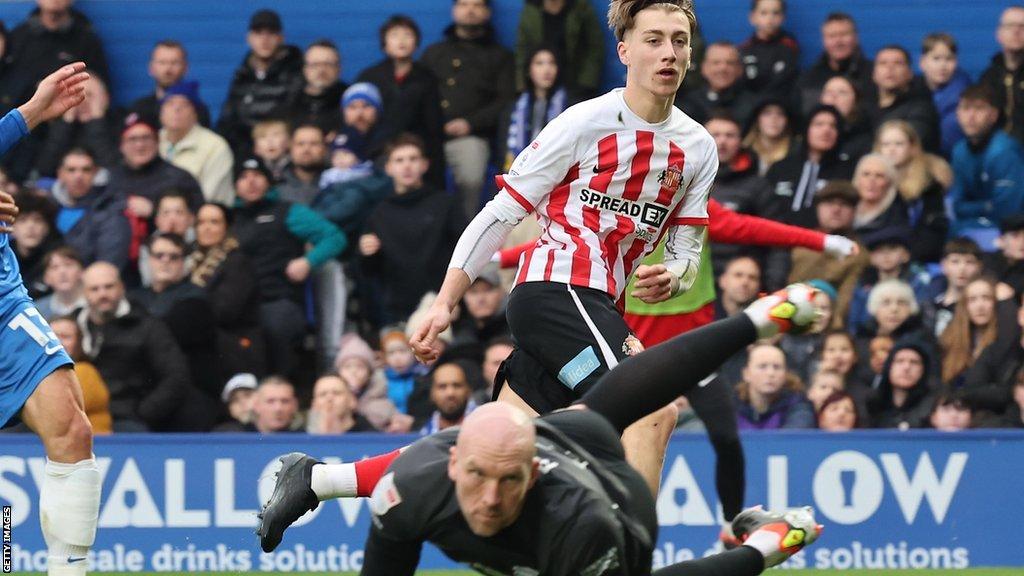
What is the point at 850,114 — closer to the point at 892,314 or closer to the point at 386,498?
the point at 892,314

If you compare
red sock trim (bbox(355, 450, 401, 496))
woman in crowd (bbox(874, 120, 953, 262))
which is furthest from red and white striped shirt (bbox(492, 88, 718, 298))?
woman in crowd (bbox(874, 120, 953, 262))

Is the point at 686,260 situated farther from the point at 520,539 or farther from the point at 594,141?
the point at 520,539

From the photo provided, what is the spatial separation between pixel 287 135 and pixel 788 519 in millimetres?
7181

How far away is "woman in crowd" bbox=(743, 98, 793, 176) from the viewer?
12805 mm

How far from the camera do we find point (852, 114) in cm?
1284

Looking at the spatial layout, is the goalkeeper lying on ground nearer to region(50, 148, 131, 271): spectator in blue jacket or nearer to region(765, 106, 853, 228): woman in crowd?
region(765, 106, 853, 228): woman in crowd

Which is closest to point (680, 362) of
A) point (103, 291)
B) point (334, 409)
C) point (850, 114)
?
point (334, 409)

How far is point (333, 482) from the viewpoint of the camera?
7.20 meters

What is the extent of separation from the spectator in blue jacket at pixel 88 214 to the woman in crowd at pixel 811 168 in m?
4.32

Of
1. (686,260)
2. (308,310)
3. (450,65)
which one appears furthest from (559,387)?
(450,65)

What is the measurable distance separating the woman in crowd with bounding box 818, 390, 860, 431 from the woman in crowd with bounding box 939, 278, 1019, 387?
74 centimetres

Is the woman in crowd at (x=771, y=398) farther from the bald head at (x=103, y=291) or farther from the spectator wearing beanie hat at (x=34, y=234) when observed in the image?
the spectator wearing beanie hat at (x=34, y=234)

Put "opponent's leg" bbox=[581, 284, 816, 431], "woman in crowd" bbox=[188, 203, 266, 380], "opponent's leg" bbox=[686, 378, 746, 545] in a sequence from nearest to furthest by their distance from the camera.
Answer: "opponent's leg" bbox=[581, 284, 816, 431], "opponent's leg" bbox=[686, 378, 746, 545], "woman in crowd" bbox=[188, 203, 266, 380]

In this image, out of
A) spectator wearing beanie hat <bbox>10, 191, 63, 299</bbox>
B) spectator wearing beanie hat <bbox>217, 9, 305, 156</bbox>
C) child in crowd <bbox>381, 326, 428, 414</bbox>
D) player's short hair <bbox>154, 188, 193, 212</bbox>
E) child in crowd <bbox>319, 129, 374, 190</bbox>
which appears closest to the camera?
child in crowd <bbox>381, 326, 428, 414</bbox>
